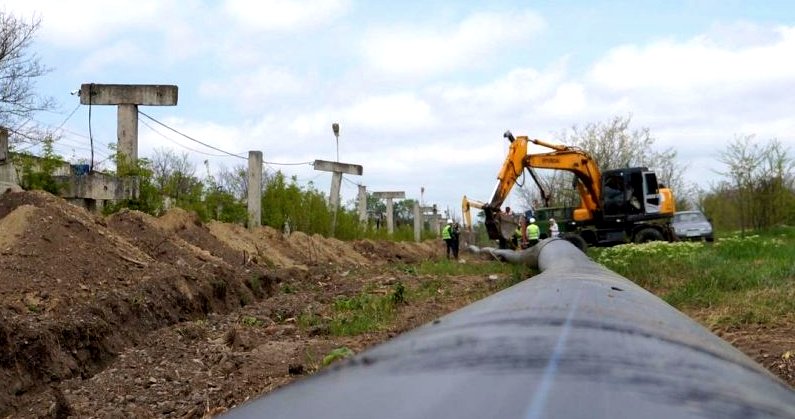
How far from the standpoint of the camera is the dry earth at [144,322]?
453 cm

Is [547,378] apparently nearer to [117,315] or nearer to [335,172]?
[117,315]

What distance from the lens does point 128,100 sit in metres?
11.4

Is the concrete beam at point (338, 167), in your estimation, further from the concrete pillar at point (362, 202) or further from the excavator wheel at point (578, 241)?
the excavator wheel at point (578, 241)

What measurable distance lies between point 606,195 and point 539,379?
1992 cm

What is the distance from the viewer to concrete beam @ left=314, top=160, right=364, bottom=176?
23688mm

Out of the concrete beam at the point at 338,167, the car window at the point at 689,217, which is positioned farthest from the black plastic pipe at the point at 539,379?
the car window at the point at 689,217

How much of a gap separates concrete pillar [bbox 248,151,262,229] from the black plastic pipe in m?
15.8

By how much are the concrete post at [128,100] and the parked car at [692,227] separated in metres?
17.3

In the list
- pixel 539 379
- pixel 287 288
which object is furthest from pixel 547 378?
pixel 287 288

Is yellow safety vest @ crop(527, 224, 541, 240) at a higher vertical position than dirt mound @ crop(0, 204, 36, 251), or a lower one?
lower

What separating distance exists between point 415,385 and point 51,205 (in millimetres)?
8773

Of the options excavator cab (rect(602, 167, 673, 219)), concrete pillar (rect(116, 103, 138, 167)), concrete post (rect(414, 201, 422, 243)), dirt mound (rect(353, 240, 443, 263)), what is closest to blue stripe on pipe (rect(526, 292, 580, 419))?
concrete pillar (rect(116, 103, 138, 167))

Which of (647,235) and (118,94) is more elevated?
(118,94)

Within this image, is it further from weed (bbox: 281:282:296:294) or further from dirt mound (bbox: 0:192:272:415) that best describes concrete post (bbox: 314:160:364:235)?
dirt mound (bbox: 0:192:272:415)
